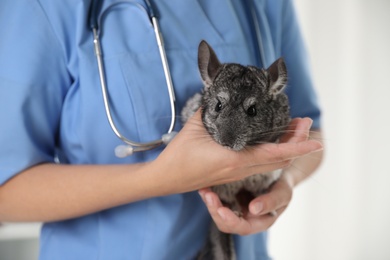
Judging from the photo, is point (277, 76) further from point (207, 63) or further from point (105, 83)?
point (105, 83)

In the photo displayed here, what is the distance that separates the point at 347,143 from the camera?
7.77ft

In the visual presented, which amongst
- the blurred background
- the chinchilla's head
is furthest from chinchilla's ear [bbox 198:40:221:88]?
the blurred background

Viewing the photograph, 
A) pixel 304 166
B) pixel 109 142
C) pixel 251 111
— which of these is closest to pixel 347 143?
pixel 304 166

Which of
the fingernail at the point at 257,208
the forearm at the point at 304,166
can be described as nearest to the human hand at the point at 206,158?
the fingernail at the point at 257,208

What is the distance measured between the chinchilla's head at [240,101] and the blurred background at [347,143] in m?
1.34

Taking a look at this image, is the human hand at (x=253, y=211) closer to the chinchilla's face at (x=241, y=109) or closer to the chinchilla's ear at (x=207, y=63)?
the chinchilla's face at (x=241, y=109)

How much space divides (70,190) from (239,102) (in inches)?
14.6

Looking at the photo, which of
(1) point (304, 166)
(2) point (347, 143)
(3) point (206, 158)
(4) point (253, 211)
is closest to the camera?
(3) point (206, 158)

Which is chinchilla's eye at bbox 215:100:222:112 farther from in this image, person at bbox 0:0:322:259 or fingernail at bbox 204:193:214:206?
fingernail at bbox 204:193:214:206

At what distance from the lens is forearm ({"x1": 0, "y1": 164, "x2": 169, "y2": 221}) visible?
0.88m

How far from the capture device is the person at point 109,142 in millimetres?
875

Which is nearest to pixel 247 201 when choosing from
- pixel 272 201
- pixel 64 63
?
pixel 272 201

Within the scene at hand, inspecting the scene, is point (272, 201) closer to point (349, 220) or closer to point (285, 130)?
point (285, 130)

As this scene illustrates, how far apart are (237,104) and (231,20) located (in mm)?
246
